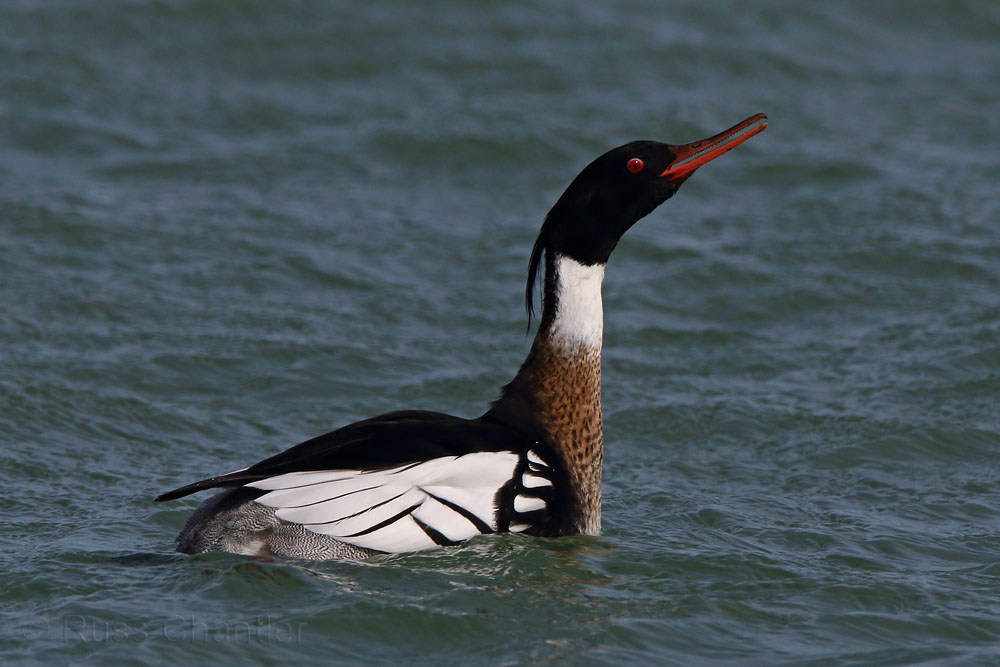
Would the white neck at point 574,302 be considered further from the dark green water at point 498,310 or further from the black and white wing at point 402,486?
the dark green water at point 498,310

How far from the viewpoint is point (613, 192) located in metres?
7.27

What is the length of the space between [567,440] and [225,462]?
2.64 meters

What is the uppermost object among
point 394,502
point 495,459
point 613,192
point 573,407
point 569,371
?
point 613,192

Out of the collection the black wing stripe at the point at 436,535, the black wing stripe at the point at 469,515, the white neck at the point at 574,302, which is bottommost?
the black wing stripe at the point at 436,535

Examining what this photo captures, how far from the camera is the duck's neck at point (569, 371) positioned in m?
7.27

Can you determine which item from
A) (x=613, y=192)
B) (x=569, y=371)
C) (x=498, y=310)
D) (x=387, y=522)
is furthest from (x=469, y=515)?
(x=498, y=310)

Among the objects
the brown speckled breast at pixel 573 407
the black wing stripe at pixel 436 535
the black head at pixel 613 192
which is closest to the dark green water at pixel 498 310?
the black wing stripe at pixel 436 535

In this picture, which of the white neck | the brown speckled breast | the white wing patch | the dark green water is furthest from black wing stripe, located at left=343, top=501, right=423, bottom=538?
the white neck

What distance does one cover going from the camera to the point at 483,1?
1797 cm

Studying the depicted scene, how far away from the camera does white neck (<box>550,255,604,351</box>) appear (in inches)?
289

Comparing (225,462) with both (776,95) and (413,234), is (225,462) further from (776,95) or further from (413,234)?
(776,95)

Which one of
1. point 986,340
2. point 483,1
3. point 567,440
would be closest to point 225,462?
point 567,440

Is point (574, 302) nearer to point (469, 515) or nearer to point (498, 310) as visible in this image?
point (469, 515)

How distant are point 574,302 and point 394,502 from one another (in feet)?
4.98
